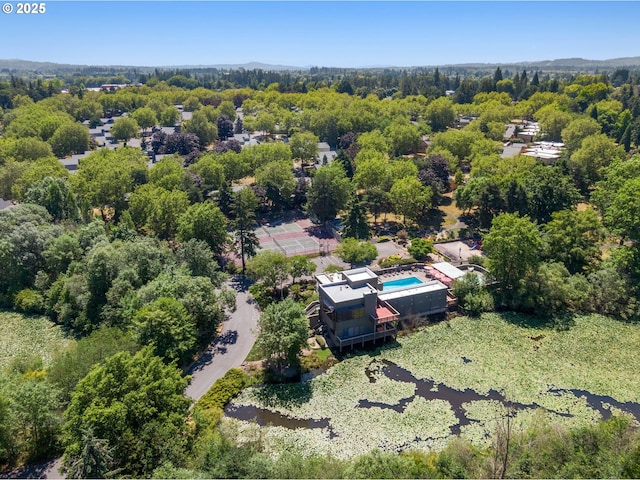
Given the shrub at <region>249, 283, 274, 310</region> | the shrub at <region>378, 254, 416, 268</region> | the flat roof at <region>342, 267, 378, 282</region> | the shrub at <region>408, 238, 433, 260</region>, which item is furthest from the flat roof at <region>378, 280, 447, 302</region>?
the shrub at <region>249, 283, 274, 310</region>

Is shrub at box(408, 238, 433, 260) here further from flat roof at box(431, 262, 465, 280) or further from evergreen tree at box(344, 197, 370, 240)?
evergreen tree at box(344, 197, 370, 240)

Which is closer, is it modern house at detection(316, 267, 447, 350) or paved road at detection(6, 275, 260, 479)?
paved road at detection(6, 275, 260, 479)

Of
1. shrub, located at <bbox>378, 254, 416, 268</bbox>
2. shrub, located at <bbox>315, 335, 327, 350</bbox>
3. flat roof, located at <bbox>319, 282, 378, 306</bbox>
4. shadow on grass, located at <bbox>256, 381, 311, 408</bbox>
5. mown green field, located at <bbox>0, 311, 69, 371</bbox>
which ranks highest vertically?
flat roof, located at <bbox>319, 282, 378, 306</bbox>

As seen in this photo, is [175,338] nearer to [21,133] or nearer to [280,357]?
[280,357]

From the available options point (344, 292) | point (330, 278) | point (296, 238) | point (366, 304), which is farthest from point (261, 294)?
point (296, 238)

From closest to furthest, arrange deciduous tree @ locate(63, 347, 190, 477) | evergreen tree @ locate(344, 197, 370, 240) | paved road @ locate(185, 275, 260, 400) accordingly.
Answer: deciduous tree @ locate(63, 347, 190, 477)
paved road @ locate(185, 275, 260, 400)
evergreen tree @ locate(344, 197, 370, 240)

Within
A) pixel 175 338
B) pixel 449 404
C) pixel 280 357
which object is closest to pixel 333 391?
pixel 280 357

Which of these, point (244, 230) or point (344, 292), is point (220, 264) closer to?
point (244, 230)
